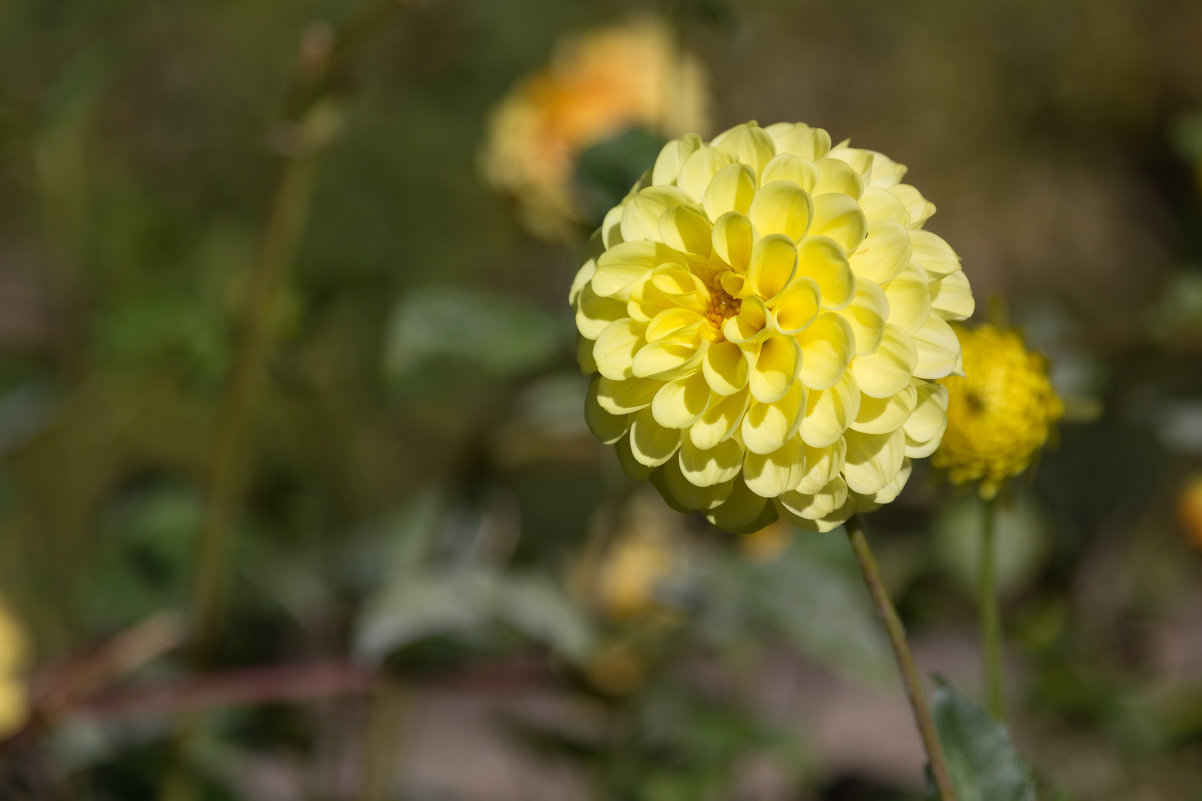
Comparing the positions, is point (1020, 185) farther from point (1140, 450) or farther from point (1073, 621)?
point (1073, 621)

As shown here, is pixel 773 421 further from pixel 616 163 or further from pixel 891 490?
pixel 616 163

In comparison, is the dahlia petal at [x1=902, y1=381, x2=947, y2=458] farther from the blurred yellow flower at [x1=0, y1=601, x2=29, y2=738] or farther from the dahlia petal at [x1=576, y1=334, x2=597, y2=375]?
the blurred yellow flower at [x1=0, y1=601, x2=29, y2=738]

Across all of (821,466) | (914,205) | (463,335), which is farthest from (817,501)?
(463,335)

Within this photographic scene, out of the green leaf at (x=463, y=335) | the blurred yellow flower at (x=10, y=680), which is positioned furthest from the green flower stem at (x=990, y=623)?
the blurred yellow flower at (x=10, y=680)

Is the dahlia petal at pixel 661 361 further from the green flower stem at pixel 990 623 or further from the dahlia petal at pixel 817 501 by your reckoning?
the green flower stem at pixel 990 623

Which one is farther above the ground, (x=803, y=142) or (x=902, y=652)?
(x=803, y=142)

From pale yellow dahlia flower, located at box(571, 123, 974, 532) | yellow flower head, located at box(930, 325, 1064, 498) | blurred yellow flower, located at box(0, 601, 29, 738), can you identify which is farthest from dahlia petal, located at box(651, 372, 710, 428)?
blurred yellow flower, located at box(0, 601, 29, 738)
